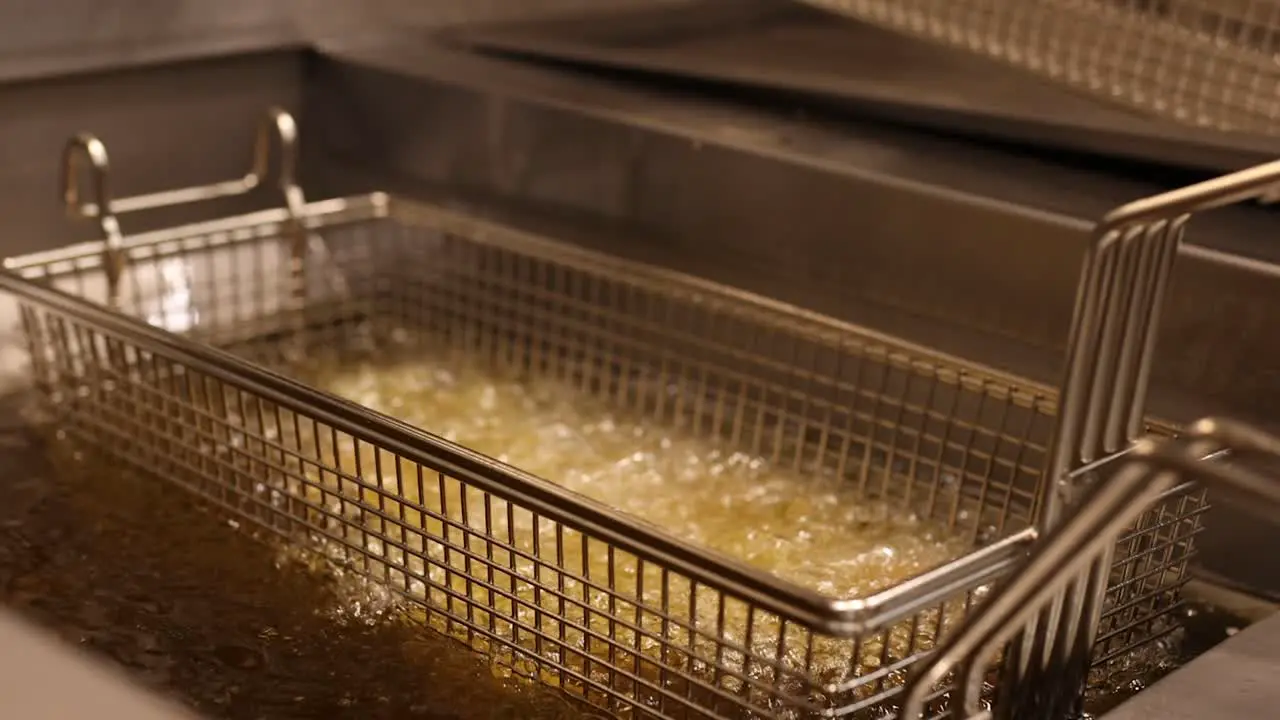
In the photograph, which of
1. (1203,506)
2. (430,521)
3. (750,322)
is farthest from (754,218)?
(1203,506)

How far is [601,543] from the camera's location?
41.0 inches

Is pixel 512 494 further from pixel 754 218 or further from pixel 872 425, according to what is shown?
pixel 754 218

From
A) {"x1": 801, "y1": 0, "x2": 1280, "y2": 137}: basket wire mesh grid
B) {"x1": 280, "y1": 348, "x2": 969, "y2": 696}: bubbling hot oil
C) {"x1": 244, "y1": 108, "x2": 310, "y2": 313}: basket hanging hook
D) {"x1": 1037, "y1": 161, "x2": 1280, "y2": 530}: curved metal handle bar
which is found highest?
{"x1": 801, "y1": 0, "x2": 1280, "y2": 137}: basket wire mesh grid

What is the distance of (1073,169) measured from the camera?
1.21m

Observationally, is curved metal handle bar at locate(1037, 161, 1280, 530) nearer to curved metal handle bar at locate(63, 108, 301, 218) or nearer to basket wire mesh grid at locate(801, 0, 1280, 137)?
basket wire mesh grid at locate(801, 0, 1280, 137)

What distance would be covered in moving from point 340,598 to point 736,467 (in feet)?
1.28

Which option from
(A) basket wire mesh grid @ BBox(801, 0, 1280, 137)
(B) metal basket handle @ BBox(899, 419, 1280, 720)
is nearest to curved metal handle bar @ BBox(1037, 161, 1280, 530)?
(B) metal basket handle @ BBox(899, 419, 1280, 720)

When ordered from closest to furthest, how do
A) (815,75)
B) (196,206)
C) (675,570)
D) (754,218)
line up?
(675,570) → (754,218) → (815,75) → (196,206)

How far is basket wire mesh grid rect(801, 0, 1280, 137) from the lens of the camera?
3.32ft

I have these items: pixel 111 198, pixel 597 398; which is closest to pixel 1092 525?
pixel 597 398

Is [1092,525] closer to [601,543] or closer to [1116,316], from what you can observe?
[1116,316]

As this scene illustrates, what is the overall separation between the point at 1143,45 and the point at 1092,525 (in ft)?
2.07

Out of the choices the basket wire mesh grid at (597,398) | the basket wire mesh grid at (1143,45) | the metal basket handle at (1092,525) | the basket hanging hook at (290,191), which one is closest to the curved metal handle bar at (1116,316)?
the basket wire mesh grid at (597,398)

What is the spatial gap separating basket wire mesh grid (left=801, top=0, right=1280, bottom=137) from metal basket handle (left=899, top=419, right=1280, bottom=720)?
0.52 meters
